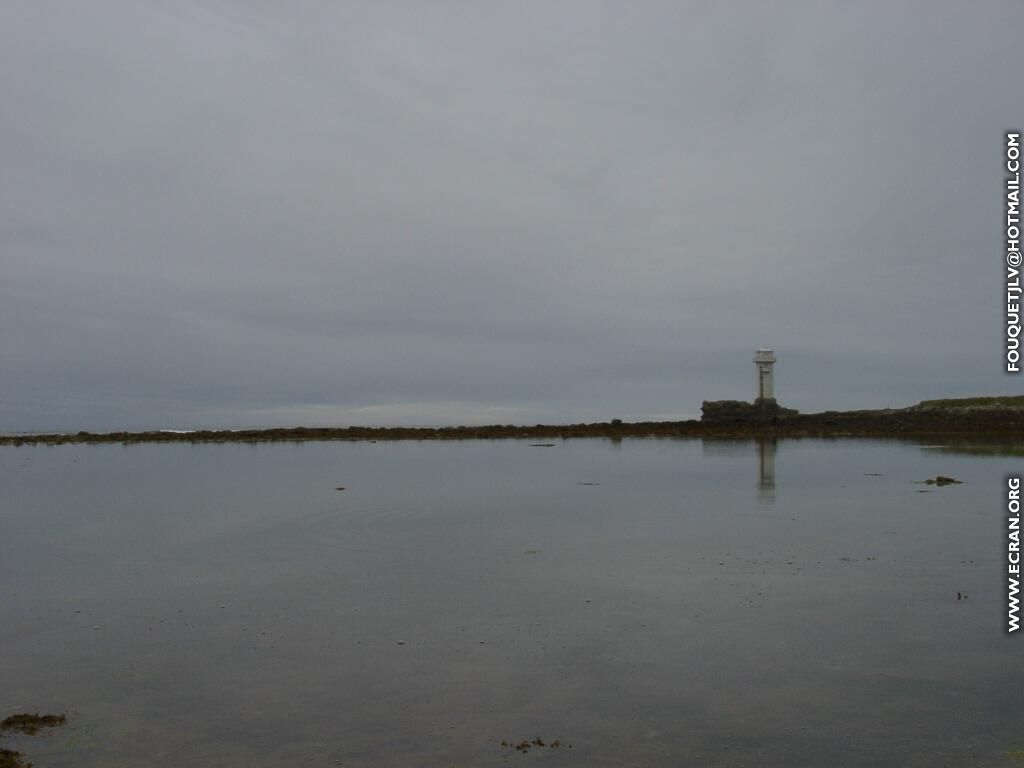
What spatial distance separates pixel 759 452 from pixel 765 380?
22623 mm

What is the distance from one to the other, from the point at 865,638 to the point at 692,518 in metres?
8.03

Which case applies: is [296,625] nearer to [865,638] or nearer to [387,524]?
[865,638]

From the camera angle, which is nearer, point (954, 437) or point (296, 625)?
point (296, 625)

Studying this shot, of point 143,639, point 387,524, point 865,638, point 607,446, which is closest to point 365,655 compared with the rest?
point 143,639

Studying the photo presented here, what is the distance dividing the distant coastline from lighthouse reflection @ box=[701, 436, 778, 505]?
567 centimetres

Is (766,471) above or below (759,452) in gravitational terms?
below

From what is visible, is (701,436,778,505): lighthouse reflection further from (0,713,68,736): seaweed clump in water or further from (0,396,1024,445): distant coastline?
(0,713,68,736): seaweed clump in water

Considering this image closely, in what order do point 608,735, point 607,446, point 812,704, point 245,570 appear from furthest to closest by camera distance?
point 607,446 → point 245,570 → point 812,704 → point 608,735

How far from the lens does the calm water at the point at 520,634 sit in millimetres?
6000

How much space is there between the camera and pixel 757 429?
2144 inches

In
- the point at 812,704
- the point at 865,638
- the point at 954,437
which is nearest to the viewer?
the point at 812,704

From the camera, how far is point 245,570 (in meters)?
12.1

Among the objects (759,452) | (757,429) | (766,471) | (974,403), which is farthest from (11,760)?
(974,403)

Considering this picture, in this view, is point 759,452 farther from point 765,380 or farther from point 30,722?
point 30,722
